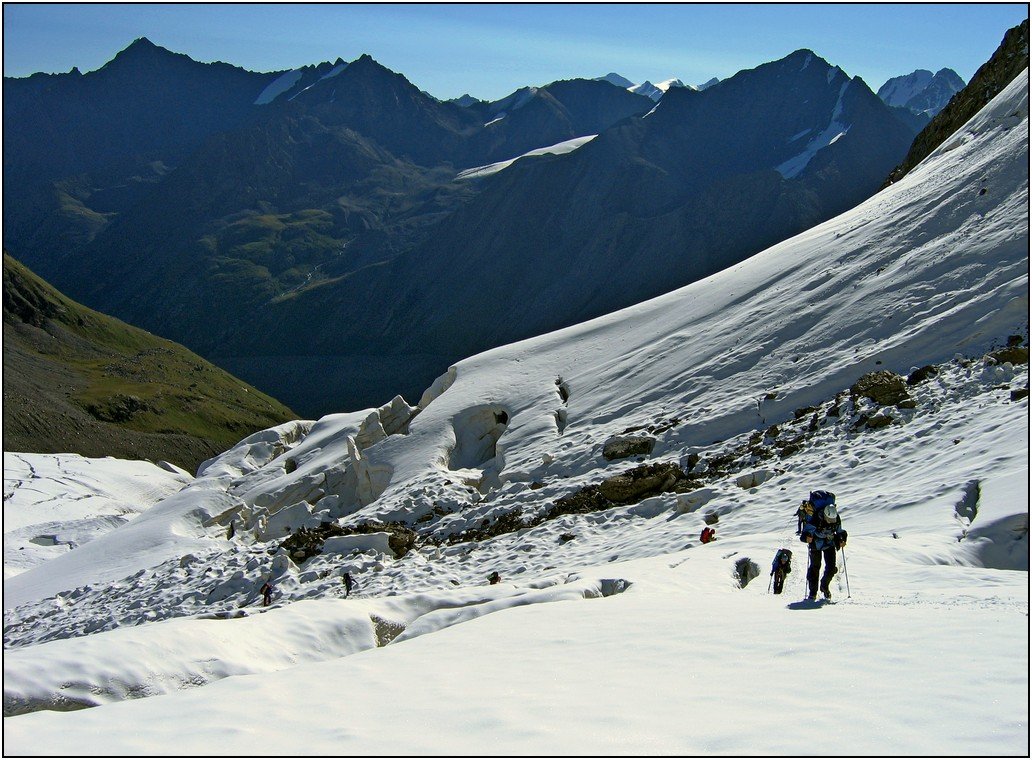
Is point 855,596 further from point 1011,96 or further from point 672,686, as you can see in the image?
point 1011,96

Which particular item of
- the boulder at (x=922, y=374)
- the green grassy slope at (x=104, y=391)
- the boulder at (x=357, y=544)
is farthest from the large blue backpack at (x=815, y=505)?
the green grassy slope at (x=104, y=391)

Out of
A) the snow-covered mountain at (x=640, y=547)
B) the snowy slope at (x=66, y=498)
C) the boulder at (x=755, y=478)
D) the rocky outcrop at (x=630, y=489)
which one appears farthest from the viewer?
the snowy slope at (x=66, y=498)

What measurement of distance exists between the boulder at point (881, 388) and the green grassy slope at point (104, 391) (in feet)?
311

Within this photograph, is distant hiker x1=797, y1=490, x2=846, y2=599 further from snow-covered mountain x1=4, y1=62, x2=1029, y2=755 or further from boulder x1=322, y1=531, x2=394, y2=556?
boulder x1=322, y1=531, x2=394, y2=556

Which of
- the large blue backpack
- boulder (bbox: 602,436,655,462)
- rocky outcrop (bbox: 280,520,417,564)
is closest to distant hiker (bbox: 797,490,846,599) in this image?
the large blue backpack

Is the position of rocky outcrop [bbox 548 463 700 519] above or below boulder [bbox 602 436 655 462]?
below

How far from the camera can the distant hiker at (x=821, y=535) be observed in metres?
12.7

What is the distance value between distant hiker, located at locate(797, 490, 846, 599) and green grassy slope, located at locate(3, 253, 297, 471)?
10149 centimetres

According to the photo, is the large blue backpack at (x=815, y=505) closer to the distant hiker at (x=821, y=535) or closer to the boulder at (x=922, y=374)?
the distant hiker at (x=821, y=535)

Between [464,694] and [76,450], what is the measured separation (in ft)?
367

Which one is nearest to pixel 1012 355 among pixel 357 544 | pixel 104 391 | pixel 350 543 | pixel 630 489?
pixel 630 489

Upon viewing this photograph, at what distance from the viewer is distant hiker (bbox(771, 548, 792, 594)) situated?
13.7 metres

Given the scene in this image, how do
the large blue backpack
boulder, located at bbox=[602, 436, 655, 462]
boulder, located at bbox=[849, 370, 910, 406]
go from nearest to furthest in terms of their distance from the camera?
1. the large blue backpack
2. boulder, located at bbox=[849, 370, 910, 406]
3. boulder, located at bbox=[602, 436, 655, 462]

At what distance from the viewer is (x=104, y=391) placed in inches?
5094
